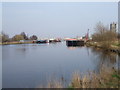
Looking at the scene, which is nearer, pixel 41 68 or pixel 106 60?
pixel 41 68

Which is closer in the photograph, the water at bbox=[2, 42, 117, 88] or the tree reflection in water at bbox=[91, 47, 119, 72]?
the water at bbox=[2, 42, 117, 88]

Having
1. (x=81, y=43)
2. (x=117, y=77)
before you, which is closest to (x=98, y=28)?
(x=81, y=43)

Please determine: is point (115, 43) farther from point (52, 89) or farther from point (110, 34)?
point (52, 89)

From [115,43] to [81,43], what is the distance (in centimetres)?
2611

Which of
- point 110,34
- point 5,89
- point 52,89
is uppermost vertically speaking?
point 110,34

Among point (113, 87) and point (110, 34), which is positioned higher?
point (110, 34)

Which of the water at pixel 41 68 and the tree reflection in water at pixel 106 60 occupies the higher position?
the tree reflection in water at pixel 106 60

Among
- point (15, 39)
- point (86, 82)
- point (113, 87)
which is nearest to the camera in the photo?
point (113, 87)

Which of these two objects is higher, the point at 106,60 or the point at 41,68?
the point at 106,60

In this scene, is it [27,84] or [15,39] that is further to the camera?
[15,39]

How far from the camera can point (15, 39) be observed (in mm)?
78188

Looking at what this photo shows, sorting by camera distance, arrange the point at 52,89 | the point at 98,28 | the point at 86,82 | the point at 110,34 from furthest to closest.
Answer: the point at 98,28
the point at 110,34
the point at 86,82
the point at 52,89

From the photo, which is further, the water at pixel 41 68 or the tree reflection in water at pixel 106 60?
the tree reflection in water at pixel 106 60

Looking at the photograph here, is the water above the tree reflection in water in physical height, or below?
below
